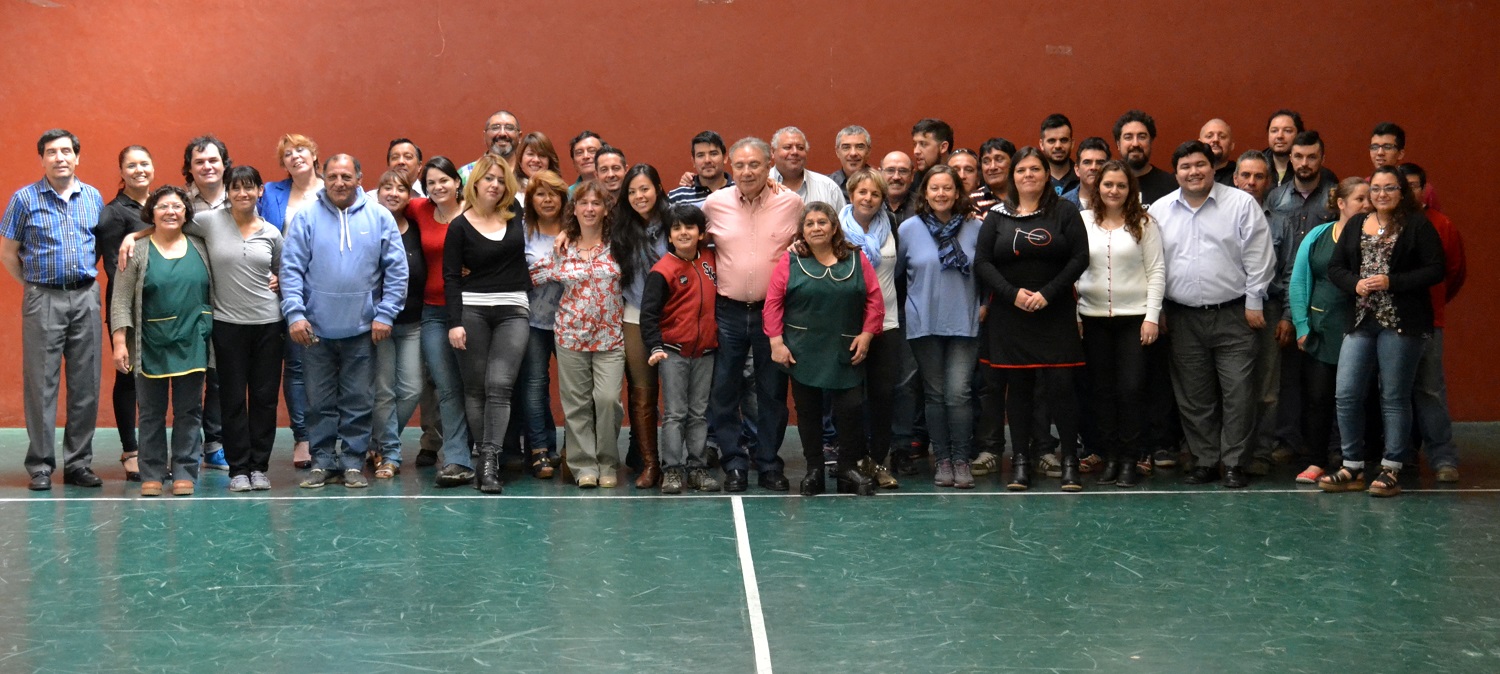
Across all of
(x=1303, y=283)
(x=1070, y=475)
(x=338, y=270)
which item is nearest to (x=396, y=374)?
(x=338, y=270)

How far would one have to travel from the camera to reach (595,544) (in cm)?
479

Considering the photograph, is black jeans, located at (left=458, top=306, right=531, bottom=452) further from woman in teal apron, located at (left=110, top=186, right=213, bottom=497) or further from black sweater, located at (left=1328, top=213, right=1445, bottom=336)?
black sweater, located at (left=1328, top=213, right=1445, bottom=336)

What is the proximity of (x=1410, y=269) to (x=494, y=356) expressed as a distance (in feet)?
12.2

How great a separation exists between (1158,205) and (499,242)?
2.81 m

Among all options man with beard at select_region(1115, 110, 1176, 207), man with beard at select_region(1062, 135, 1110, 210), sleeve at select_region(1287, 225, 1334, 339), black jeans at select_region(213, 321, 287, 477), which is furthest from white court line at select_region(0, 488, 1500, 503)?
man with beard at select_region(1115, 110, 1176, 207)

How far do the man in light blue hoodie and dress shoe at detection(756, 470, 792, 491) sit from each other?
170cm

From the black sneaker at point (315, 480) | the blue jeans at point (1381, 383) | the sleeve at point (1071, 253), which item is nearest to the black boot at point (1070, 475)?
the sleeve at point (1071, 253)

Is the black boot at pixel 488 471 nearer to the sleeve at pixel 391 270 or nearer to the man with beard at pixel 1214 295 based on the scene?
the sleeve at pixel 391 270

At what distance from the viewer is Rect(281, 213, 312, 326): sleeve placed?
5.81m

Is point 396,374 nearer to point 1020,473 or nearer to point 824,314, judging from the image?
point 824,314

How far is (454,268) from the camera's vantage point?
582 centimetres

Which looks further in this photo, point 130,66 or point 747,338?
point 130,66

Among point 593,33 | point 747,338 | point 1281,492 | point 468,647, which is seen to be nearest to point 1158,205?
point 1281,492

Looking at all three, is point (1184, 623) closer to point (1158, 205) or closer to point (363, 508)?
point (1158, 205)
